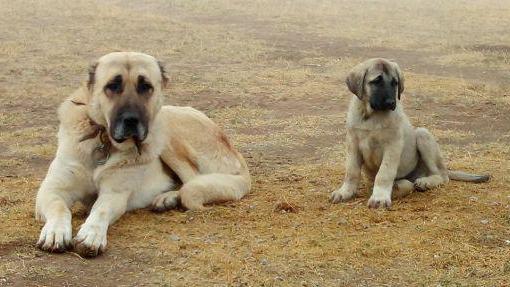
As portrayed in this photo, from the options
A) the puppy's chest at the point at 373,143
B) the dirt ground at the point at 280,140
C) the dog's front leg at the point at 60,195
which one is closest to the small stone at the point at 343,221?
the dirt ground at the point at 280,140

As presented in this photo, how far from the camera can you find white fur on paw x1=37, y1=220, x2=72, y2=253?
14.6 feet

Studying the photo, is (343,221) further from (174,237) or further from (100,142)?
(100,142)

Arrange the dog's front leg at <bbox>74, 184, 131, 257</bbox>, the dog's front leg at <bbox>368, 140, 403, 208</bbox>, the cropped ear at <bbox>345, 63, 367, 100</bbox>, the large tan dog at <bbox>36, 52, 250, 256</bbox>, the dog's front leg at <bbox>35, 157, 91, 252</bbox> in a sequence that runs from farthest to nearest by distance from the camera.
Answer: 1. the cropped ear at <bbox>345, 63, 367, 100</bbox>
2. the dog's front leg at <bbox>368, 140, 403, 208</bbox>
3. the large tan dog at <bbox>36, 52, 250, 256</bbox>
4. the dog's front leg at <bbox>35, 157, 91, 252</bbox>
5. the dog's front leg at <bbox>74, 184, 131, 257</bbox>

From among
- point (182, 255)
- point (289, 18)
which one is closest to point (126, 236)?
point (182, 255)

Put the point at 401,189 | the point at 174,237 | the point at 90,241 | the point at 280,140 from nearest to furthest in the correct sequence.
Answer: the point at 90,241 < the point at 174,237 < the point at 401,189 < the point at 280,140

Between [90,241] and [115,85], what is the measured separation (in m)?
1.04

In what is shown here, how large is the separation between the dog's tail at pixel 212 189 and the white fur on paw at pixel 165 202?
57 millimetres

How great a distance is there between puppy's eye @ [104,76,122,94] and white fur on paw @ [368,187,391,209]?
186 centimetres

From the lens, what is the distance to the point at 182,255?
4492mm

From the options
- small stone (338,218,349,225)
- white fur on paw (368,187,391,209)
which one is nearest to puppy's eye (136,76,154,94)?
small stone (338,218,349,225)

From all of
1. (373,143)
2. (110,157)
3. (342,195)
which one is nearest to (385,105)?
(373,143)

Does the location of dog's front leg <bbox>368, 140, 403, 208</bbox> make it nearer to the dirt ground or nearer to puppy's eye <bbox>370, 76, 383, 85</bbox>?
the dirt ground

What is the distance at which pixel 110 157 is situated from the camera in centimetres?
513

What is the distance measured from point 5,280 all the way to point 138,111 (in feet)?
4.46
